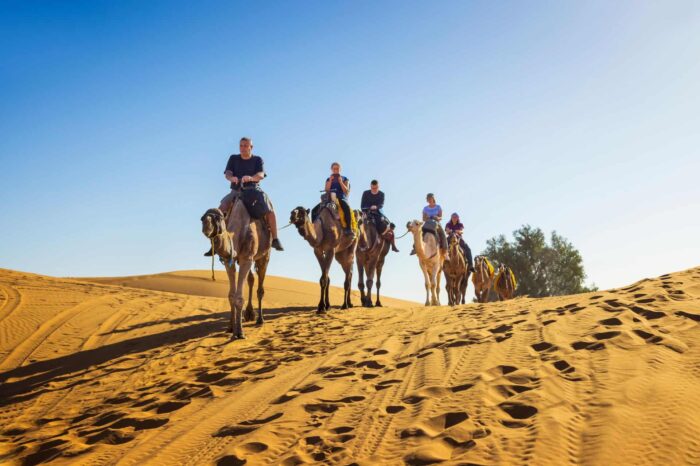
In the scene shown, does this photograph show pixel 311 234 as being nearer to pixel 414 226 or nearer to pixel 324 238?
pixel 324 238

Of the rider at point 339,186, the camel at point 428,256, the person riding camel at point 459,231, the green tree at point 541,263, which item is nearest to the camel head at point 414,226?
the camel at point 428,256

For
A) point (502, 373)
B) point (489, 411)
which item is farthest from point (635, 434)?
point (502, 373)

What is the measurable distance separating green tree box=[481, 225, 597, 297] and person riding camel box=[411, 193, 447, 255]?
24.8m

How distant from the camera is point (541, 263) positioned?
41.8 meters

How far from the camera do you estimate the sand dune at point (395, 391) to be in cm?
380

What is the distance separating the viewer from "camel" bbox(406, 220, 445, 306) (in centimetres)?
1734

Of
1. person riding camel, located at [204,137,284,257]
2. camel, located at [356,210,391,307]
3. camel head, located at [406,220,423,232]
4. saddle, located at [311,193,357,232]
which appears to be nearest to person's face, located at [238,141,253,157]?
person riding camel, located at [204,137,284,257]

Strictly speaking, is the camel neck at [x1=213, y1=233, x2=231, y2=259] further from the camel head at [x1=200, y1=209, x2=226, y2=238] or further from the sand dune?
the sand dune

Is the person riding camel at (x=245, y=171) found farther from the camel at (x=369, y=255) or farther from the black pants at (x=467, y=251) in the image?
the black pants at (x=467, y=251)

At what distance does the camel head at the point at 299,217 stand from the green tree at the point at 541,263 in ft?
104

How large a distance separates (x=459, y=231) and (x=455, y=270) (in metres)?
1.65

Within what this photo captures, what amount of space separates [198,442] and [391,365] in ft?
7.98

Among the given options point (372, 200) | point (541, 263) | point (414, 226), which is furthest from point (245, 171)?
point (541, 263)

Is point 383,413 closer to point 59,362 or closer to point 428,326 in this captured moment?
point 428,326
